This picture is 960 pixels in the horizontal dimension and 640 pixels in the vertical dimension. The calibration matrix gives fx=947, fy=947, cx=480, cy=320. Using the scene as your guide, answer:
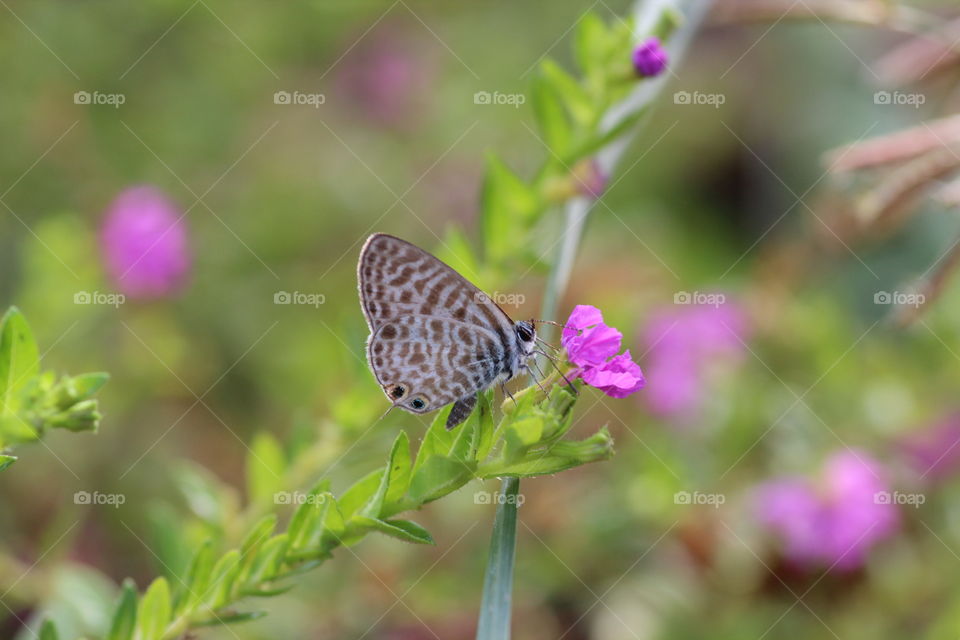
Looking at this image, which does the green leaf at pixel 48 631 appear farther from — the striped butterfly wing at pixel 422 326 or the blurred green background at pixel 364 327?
the striped butterfly wing at pixel 422 326

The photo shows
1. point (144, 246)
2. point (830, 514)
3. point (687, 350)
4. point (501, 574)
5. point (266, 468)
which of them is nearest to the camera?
point (501, 574)

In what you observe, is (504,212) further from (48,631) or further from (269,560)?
(48,631)

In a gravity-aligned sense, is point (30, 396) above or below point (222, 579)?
above

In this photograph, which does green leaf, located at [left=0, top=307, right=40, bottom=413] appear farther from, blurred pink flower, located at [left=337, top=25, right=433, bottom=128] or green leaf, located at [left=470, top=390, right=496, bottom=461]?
blurred pink flower, located at [left=337, top=25, right=433, bottom=128]

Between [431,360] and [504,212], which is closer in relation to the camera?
[431,360]

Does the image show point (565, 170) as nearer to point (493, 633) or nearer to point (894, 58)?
point (493, 633)

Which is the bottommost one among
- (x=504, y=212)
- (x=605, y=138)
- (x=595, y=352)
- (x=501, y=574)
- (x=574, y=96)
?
(x=501, y=574)

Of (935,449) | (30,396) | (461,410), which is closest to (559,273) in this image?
(461,410)

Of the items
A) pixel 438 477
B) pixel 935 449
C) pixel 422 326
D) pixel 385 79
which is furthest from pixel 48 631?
pixel 385 79

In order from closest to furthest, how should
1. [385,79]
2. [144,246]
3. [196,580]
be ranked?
[196,580]
[144,246]
[385,79]

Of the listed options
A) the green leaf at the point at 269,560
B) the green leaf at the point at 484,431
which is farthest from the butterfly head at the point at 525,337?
the green leaf at the point at 269,560
